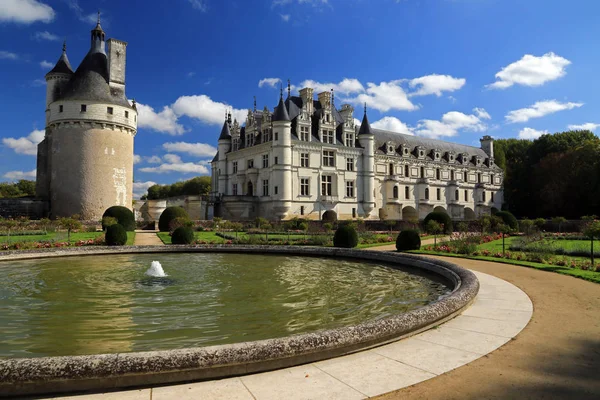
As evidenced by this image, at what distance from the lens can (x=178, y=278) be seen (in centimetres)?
1077

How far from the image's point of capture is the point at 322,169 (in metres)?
45.5

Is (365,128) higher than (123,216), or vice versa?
(365,128)

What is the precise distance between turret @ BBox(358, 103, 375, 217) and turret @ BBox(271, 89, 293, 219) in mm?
10645

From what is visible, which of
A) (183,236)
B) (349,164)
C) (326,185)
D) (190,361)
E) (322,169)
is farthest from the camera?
(349,164)

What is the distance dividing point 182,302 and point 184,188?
81147 millimetres

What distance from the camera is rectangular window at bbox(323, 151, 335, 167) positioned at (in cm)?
4631

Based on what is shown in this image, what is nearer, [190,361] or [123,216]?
[190,361]

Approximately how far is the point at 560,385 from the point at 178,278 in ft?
29.3

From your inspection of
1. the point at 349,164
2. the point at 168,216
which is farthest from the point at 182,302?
the point at 349,164

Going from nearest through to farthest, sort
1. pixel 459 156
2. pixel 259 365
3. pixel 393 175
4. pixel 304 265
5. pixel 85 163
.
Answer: pixel 259 365
pixel 304 265
pixel 85 163
pixel 393 175
pixel 459 156

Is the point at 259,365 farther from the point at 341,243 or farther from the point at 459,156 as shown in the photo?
the point at 459,156

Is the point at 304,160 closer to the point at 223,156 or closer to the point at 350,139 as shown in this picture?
the point at 350,139

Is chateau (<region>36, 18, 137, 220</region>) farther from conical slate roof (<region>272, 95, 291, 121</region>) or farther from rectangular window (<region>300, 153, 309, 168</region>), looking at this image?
rectangular window (<region>300, 153, 309, 168</region>)

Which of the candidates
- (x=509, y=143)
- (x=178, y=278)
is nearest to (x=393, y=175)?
(x=509, y=143)
